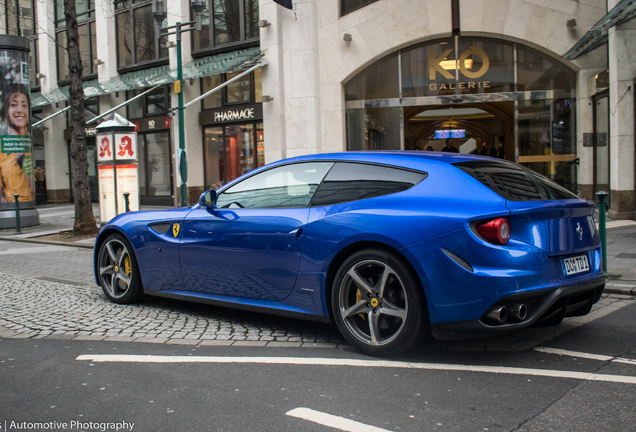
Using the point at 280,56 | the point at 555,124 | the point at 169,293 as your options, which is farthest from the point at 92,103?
the point at 169,293

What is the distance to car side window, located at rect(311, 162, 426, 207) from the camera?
13.7 feet

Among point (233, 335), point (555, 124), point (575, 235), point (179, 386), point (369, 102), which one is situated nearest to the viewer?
point (179, 386)

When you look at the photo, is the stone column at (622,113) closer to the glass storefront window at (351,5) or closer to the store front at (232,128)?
the glass storefront window at (351,5)

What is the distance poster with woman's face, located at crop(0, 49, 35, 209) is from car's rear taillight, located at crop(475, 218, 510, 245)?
15979 mm

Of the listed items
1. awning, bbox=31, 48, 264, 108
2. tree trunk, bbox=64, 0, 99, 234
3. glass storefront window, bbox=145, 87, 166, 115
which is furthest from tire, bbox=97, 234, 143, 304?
glass storefront window, bbox=145, 87, 166, 115

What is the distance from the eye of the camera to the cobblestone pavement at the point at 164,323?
180 inches

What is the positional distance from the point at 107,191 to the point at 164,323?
11.0 metres

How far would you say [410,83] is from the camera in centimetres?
1756

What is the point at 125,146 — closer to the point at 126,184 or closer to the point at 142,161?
the point at 126,184

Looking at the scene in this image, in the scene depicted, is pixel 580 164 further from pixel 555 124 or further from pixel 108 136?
pixel 108 136

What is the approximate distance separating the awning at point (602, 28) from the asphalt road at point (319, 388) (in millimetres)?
9040

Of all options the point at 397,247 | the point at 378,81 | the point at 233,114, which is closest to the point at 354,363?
the point at 397,247

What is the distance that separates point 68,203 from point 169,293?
24900 mm

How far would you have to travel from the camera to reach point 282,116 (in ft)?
61.8
